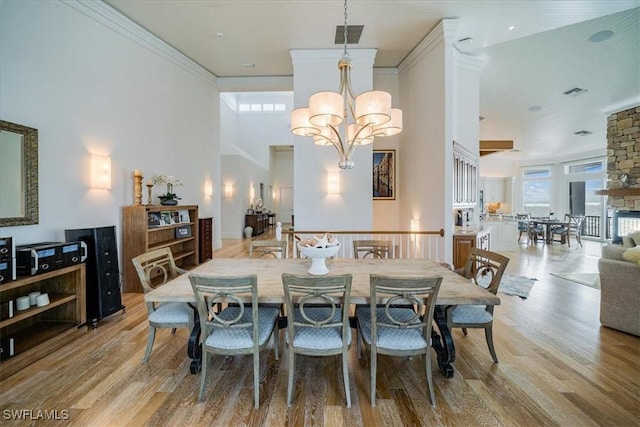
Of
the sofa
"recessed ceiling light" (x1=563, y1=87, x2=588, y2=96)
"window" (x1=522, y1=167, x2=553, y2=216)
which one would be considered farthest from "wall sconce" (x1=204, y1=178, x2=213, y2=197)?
"window" (x1=522, y1=167, x2=553, y2=216)

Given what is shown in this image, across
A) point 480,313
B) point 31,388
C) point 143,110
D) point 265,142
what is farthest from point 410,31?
point 265,142

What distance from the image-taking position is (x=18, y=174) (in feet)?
9.37

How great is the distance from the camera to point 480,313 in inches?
92.4

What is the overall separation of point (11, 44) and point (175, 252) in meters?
3.64

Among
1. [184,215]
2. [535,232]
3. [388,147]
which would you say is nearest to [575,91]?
[388,147]

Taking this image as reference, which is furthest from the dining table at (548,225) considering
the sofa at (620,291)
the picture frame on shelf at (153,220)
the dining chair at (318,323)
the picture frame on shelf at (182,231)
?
the picture frame on shelf at (153,220)

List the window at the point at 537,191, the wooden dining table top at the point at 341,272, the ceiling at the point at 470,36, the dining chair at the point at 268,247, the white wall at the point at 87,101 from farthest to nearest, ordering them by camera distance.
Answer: the window at the point at 537,191
the ceiling at the point at 470,36
the dining chair at the point at 268,247
the white wall at the point at 87,101
the wooden dining table top at the point at 341,272

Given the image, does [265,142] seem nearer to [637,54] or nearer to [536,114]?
[536,114]

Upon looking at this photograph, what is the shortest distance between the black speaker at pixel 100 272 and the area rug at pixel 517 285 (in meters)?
5.48

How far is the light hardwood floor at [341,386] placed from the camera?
1.80 metres

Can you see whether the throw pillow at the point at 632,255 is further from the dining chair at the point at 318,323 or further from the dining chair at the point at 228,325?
the dining chair at the point at 228,325

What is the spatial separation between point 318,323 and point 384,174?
15.3 ft

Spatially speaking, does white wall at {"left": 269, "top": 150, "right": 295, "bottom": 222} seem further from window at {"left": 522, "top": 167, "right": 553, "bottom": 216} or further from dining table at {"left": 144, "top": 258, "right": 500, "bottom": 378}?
dining table at {"left": 144, "top": 258, "right": 500, "bottom": 378}

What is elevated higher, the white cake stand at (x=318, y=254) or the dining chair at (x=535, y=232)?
the white cake stand at (x=318, y=254)
